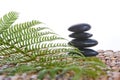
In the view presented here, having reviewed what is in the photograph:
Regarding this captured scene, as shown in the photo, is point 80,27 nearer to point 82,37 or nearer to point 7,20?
point 82,37

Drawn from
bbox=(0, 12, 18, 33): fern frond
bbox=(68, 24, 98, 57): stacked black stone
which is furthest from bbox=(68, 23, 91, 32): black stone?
bbox=(0, 12, 18, 33): fern frond

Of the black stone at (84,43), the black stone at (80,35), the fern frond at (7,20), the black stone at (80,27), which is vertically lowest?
the fern frond at (7,20)

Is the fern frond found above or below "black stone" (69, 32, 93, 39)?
below

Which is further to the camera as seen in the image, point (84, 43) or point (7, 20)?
point (84, 43)

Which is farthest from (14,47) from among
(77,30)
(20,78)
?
(77,30)

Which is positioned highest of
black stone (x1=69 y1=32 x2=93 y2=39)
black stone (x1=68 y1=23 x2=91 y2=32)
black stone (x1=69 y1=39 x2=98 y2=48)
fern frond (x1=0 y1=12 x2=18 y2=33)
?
black stone (x1=68 y1=23 x2=91 y2=32)

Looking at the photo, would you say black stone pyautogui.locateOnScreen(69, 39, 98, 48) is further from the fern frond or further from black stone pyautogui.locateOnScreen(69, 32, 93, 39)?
the fern frond

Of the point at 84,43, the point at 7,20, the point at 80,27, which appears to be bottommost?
the point at 7,20

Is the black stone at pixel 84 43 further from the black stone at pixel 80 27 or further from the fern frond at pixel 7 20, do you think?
the fern frond at pixel 7 20

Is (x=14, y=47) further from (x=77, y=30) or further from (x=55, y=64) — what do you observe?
(x=77, y=30)

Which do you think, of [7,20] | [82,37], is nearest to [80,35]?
[82,37]

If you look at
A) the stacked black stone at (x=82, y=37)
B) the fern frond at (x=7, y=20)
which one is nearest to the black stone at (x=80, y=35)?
the stacked black stone at (x=82, y=37)

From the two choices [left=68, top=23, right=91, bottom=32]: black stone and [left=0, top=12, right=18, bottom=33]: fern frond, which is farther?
[left=68, top=23, right=91, bottom=32]: black stone
